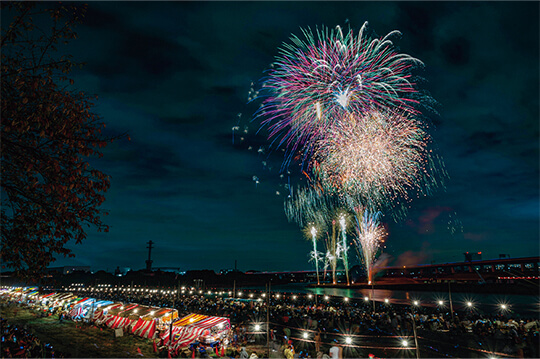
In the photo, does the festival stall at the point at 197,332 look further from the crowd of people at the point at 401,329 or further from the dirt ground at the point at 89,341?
the crowd of people at the point at 401,329

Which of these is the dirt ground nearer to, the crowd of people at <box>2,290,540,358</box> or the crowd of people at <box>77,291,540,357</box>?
the crowd of people at <box>2,290,540,358</box>

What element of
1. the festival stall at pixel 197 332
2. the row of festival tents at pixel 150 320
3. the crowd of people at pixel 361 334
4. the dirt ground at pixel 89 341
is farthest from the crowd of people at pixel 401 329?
the dirt ground at pixel 89 341

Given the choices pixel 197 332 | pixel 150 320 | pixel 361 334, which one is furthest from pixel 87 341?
pixel 361 334

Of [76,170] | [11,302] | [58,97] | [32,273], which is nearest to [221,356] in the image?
[32,273]

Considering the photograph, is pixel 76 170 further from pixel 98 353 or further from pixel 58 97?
pixel 98 353

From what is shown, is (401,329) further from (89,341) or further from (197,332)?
(89,341)
